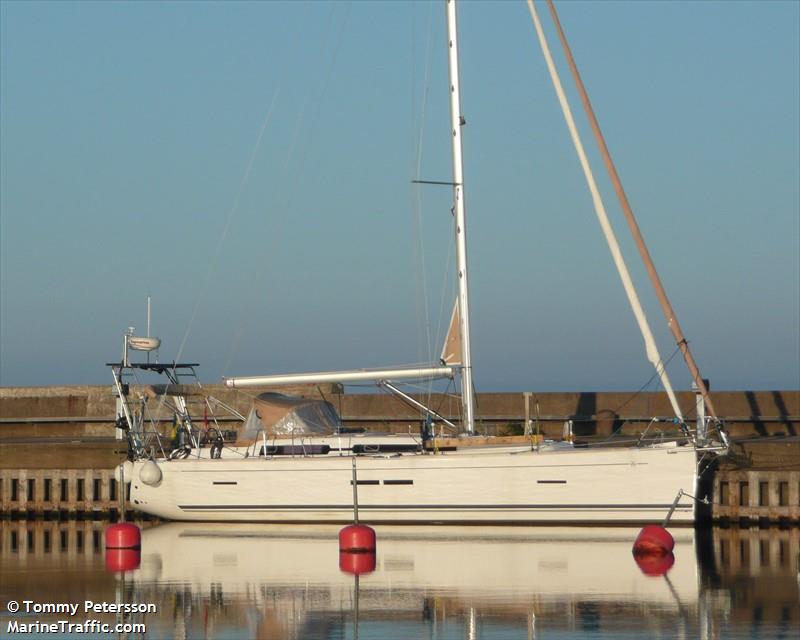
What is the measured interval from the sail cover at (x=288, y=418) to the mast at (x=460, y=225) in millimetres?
3249

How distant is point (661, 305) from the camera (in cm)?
3031

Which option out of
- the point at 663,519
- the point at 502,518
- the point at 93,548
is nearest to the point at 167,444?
the point at 93,548

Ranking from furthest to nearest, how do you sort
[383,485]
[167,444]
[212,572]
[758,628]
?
[167,444] → [383,485] → [212,572] → [758,628]

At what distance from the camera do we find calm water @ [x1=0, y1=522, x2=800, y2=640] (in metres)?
19.1

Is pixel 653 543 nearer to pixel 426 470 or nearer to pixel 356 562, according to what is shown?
pixel 356 562

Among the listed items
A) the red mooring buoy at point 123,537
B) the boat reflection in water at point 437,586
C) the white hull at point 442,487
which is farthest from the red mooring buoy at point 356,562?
the red mooring buoy at point 123,537

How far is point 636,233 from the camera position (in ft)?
102

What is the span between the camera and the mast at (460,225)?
101ft

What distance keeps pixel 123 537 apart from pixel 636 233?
1288 cm

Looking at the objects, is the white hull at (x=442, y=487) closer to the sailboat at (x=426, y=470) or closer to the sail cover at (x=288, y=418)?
the sailboat at (x=426, y=470)

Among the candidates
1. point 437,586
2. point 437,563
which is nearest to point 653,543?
point 437,563

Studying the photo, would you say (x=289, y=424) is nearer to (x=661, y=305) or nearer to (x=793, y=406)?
(x=661, y=305)

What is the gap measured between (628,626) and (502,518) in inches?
438

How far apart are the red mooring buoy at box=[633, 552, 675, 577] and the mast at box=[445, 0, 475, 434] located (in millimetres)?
6279
